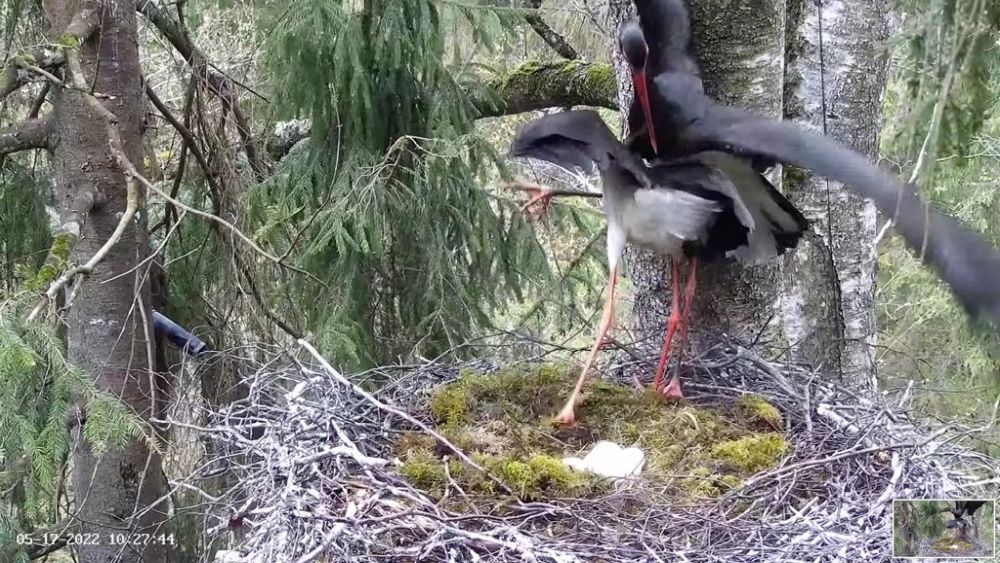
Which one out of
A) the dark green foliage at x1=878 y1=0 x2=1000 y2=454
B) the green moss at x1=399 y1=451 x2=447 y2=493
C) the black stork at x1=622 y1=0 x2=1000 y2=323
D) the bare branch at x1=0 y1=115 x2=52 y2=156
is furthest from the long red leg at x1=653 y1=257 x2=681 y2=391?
the bare branch at x1=0 y1=115 x2=52 y2=156

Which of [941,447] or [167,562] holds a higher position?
[941,447]

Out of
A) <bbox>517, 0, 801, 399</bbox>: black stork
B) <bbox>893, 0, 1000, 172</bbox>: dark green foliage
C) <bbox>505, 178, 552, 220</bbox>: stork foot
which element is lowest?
<bbox>893, 0, 1000, 172</bbox>: dark green foliage

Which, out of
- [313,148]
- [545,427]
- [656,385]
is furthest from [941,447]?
[313,148]

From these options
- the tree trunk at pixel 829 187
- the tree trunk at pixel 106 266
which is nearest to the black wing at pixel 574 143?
Answer: the tree trunk at pixel 829 187

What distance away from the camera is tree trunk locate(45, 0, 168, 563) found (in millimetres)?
3408

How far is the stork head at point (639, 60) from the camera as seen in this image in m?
2.80

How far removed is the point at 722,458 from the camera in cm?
263

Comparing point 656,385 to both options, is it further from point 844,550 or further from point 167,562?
point 167,562

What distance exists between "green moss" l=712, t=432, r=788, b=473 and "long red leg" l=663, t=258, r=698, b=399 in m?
0.34

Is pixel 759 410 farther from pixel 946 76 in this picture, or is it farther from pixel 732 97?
pixel 946 76

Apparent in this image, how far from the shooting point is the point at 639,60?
2.82m

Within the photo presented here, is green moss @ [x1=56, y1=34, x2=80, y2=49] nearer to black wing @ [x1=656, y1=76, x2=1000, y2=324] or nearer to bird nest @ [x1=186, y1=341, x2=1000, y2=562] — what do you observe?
bird nest @ [x1=186, y1=341, x2=1000, y2=562]

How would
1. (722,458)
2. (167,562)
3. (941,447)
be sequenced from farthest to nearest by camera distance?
1. (167,562)
2. (722,458)
3. (941,447)

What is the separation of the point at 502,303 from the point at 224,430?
205 cm
